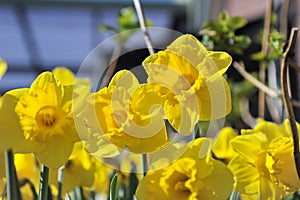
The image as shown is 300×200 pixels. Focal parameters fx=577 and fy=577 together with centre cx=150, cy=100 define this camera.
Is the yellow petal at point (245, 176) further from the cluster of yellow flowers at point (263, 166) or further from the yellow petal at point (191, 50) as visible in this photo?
the yellow petal at point (191, 50)

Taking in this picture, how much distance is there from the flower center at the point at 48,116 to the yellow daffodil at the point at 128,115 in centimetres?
3

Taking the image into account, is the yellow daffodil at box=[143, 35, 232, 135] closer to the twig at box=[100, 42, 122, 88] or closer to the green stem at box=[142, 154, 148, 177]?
the green stem at box=[142, 154, 148, 177]

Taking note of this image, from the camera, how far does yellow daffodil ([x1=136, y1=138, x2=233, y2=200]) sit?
425mm

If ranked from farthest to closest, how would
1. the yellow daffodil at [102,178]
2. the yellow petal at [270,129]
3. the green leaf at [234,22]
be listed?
the green leaf at [234,22] < the yellow daffodil at [102,178] < the yellow petal at [270,129]

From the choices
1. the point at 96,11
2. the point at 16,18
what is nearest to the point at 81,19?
the point at 96,11

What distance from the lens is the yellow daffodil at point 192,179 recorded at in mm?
425

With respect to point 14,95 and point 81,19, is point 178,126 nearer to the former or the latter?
point 14,95

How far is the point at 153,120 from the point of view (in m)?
0.42

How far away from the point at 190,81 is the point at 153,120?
0.04m

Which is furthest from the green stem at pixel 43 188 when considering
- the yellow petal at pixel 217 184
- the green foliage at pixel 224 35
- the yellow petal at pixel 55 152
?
the green foliage at pixel 224 35

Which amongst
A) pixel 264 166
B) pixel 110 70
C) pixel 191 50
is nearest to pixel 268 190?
pixel 264 166

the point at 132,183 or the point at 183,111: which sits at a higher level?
the point at 183,111

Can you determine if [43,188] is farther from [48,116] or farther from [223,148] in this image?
[223,148]

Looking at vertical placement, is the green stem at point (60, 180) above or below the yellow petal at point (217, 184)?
below
